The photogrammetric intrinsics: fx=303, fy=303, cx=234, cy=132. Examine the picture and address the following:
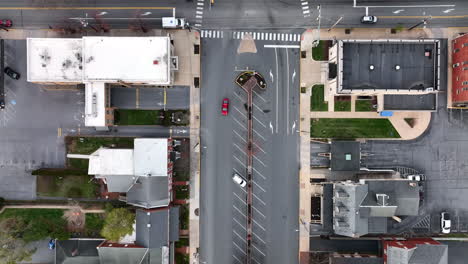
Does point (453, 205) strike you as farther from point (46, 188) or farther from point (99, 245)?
point (46, 188)

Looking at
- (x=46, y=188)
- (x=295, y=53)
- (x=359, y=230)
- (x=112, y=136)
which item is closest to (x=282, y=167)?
(x=359, y=230)

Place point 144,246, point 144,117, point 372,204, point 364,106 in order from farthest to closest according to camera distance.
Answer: point 144,117 < point 364,106 < point 144,246 < point 372,204

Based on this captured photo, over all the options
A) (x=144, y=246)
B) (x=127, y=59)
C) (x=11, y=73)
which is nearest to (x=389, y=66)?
(x=127, y=59)

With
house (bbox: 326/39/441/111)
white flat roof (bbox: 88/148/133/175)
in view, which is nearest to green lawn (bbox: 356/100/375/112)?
house (bbox: 326/39/441/111)

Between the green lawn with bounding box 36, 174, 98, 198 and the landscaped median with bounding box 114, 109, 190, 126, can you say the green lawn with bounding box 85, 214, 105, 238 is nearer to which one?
the green lawn with bounding box 36, 174, 98, 198

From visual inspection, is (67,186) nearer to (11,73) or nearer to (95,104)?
(95,104)

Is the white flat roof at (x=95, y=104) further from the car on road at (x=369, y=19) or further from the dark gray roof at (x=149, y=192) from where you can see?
the car on road at (x=369, y=19)
